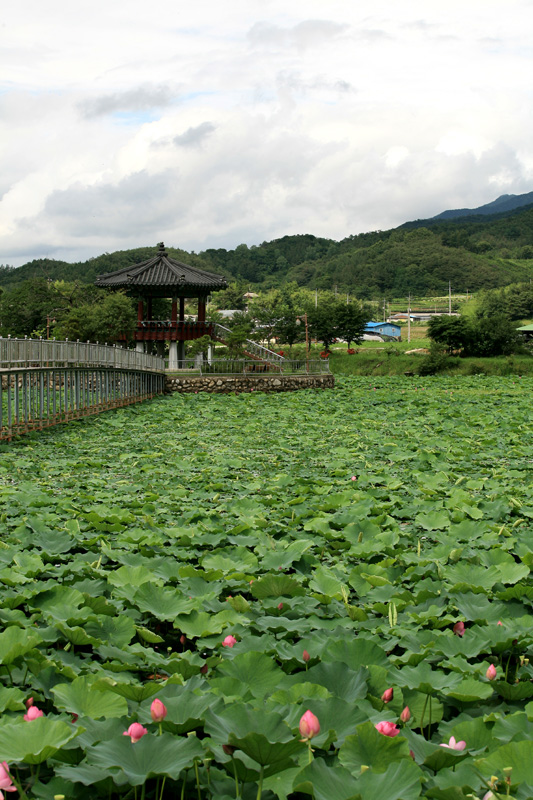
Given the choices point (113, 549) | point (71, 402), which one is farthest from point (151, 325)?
point (113, 549)

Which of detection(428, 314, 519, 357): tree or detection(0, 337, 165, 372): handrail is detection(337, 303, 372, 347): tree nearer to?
detection(428, 314, 519, 357): tree

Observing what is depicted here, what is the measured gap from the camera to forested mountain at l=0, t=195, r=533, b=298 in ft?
238

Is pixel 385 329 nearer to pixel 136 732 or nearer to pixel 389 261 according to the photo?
pixel 389 261

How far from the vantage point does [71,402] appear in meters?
13.4

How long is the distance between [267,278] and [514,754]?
87.3m

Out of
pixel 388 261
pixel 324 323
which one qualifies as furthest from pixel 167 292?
pixel 388 261

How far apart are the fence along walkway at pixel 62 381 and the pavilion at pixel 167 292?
5.10m

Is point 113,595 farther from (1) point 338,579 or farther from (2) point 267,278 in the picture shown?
(2) point 267,278

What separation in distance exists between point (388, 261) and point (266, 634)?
7876 centimetres

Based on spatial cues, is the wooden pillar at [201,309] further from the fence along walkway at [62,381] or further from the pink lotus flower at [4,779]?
the pink lotus flower at [4,779]

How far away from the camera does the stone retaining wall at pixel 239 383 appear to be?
67.5ft

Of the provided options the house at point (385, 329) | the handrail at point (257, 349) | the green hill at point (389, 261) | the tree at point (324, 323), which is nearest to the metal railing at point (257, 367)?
the handrail at point (257, 349)

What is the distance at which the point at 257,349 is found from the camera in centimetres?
2438

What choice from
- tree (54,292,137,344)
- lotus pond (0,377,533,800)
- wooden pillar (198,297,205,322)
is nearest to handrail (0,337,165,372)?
lotus pond (0,377,533,800)
